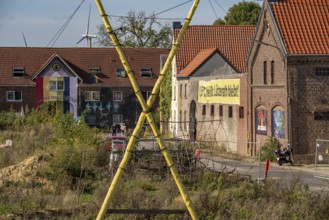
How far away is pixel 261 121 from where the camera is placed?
46.8 metres

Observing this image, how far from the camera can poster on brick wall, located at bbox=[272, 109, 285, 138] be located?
43656mm

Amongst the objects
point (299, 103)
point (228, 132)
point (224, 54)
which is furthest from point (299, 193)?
point (224, 54)

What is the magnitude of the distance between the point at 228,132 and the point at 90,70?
30.0m

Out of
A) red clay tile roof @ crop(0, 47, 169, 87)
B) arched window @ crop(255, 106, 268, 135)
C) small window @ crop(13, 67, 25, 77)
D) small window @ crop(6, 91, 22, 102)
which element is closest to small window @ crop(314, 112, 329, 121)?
arched window @ crop(255, 106, 268, 135)

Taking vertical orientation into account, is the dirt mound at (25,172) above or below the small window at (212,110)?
below

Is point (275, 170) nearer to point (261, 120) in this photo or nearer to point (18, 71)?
point (261, 120)

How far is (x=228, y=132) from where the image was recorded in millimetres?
52500

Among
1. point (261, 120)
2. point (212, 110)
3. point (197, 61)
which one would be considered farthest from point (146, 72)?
point (261, 120)

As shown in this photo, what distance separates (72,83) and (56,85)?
155 cm

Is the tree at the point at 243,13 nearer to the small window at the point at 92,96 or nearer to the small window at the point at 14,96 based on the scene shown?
the small window at the point at 92,96

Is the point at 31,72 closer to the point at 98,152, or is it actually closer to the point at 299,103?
the point at 299,103

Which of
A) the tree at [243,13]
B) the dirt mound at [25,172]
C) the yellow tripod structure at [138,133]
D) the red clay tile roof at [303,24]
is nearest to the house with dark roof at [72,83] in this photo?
the tree at [243,13]

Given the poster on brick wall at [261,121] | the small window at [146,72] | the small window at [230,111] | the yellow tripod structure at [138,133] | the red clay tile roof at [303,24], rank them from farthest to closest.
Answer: the small window at [146,72], the small window at [230,111], the poster on brick wall at [261,121], the red clay tile roof at [303,24], the yellow tripod structure at [138,133]

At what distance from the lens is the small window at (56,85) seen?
7856 cm
